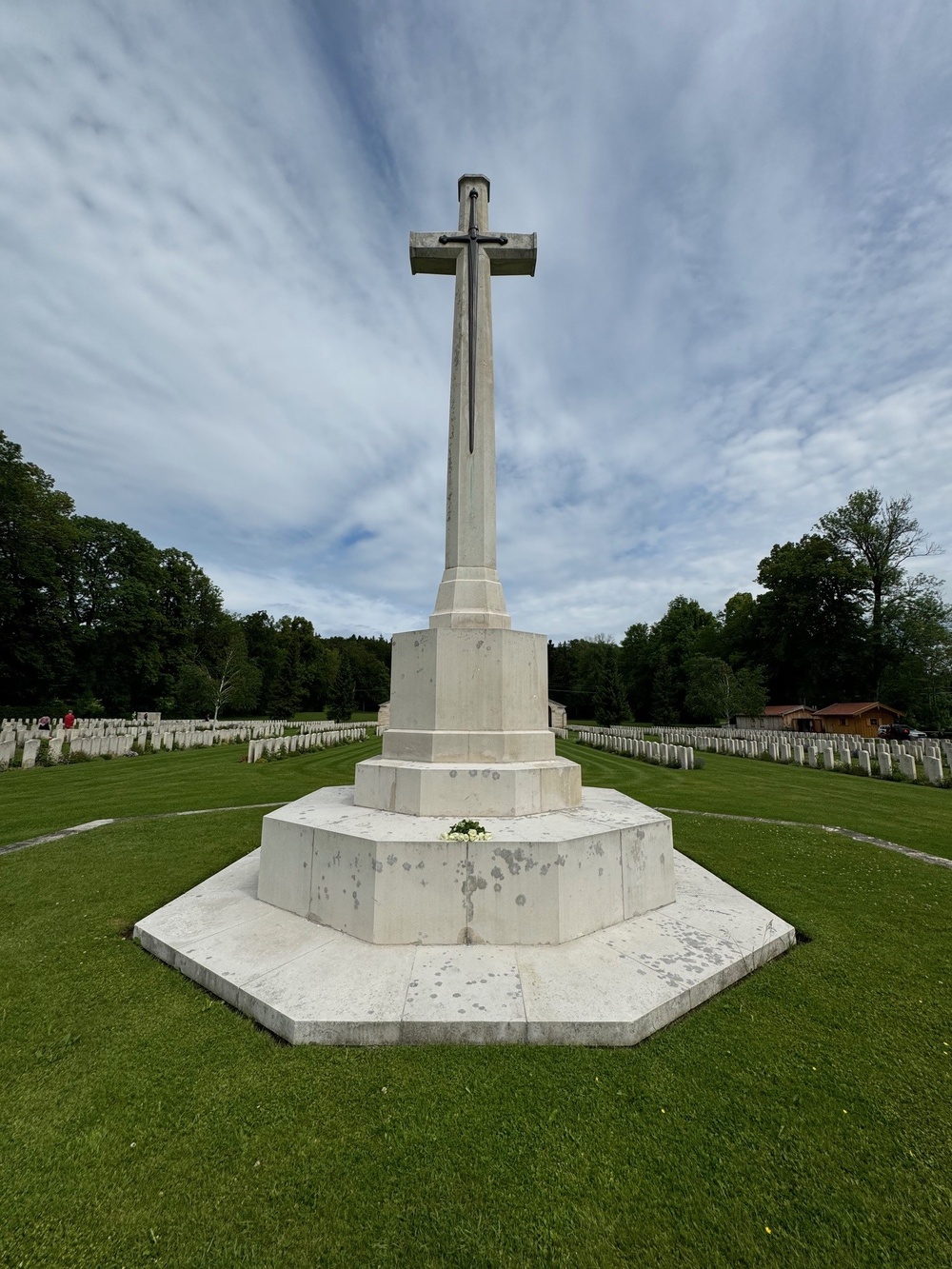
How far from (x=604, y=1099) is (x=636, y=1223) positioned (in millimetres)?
528

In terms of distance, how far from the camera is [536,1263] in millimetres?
1568

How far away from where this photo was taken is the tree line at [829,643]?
108 ft

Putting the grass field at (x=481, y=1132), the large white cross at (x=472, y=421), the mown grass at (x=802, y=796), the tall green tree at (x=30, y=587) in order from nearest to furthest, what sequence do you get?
the grass field at (x=481, y=1132) < the large white cross at (x=472, y=421) < the mown grass at (x=802, y=796) < the tall green tree at (x=30, y=587)

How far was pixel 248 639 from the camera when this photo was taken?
52.0 meters

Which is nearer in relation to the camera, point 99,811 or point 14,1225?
point 14,1225

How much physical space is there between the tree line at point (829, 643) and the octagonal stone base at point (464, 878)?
34.4 m

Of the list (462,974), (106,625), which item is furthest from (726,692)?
(106,625)

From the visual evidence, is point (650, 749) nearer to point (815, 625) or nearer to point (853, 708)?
point (853, 708)

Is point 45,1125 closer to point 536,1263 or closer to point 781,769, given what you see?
point 536,1263

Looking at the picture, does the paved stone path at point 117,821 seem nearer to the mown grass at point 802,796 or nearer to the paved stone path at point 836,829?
the mown grass at point 802,796

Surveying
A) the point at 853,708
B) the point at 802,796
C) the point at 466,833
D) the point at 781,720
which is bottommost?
the point at 802,796

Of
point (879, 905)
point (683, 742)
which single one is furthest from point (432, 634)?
point (683, 742)

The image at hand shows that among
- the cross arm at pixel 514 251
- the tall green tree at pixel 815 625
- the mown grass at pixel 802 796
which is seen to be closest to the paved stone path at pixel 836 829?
the mown grass at pixel 802 796

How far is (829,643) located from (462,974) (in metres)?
45.3
